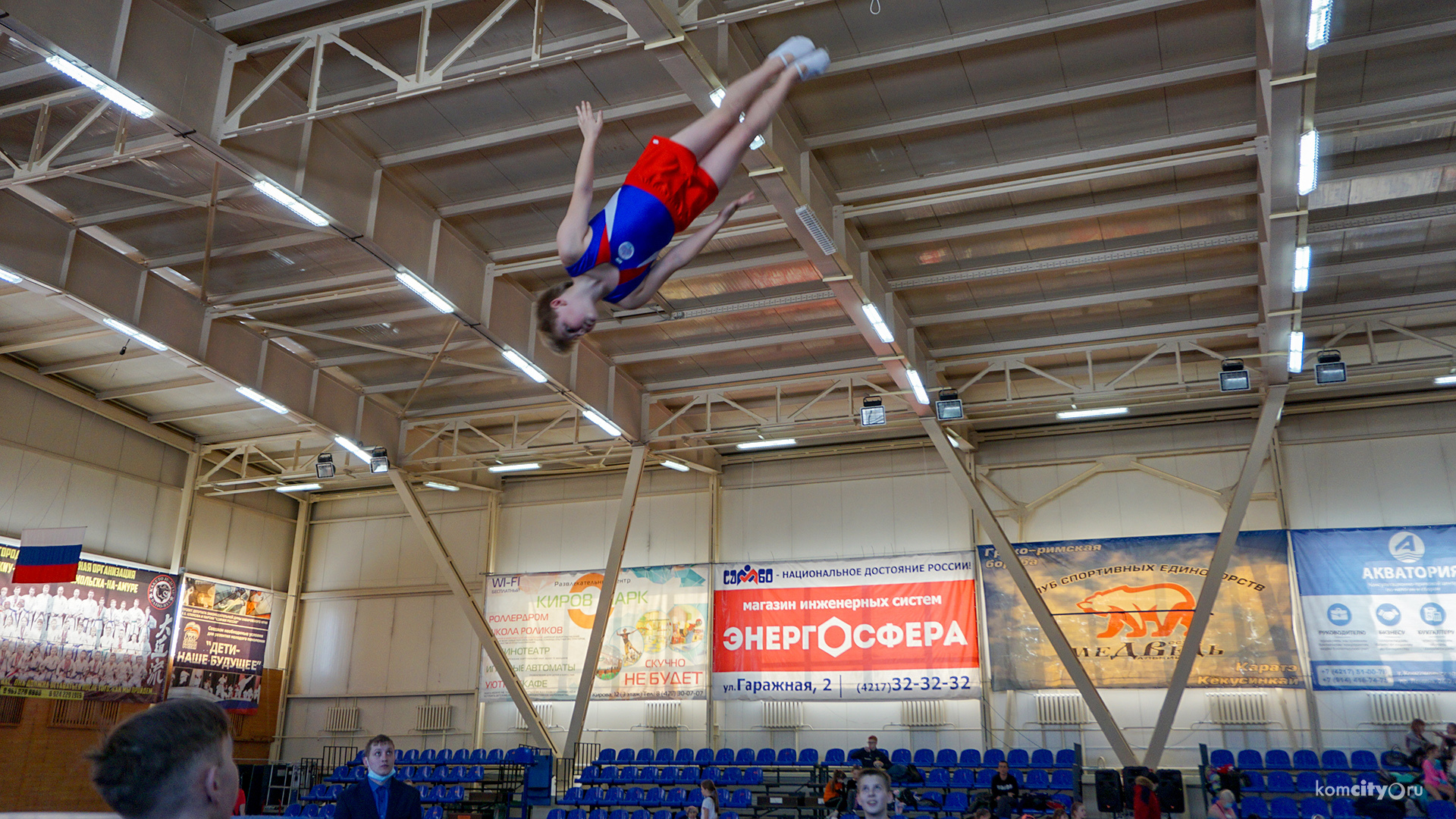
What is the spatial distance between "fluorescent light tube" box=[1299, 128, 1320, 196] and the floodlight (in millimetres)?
6212

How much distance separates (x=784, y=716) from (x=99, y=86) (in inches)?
549

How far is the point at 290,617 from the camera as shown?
847 inches

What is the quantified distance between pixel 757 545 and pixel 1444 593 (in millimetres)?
10943

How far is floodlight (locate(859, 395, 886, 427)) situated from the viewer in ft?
47.0

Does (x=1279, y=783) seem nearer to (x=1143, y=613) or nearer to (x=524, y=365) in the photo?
(x=1143, y=613)

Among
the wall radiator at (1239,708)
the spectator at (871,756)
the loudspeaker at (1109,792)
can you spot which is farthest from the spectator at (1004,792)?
the wall radiator at (1239,708)

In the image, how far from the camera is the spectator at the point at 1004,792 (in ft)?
41.3

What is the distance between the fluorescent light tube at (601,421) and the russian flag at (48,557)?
A: 762 centimetres

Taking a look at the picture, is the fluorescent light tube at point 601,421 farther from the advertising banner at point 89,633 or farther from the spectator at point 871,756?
the advertising banner at point 89,633

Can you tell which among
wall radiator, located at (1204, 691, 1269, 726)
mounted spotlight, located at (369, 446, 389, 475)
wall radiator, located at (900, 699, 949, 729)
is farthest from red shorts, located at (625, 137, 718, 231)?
wall radiator, located at (1204, 691, 1269, 726)

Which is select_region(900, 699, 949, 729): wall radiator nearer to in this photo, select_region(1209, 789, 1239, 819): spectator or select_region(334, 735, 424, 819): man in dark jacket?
select_region(1209, 789, 1239, 819): spectator

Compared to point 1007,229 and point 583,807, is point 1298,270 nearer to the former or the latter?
point 1007,229

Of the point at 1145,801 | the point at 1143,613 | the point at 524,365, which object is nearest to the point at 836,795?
the point at 1145,801

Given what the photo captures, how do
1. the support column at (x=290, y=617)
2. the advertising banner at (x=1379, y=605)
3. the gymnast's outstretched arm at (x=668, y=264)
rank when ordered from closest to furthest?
the gymnast's outstretched arm at (x=668, y=264) → the advertising banner at (x=1379, y=605) → the support column at (x=290, y=617)
